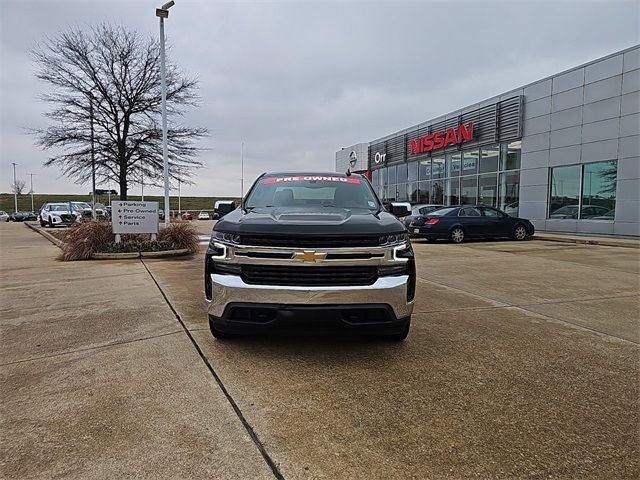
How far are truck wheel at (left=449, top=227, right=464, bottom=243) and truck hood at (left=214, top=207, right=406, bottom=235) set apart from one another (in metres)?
11.6

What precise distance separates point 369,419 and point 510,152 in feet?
69.4

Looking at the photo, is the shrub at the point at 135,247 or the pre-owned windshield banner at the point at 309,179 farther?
the shrub at the point at 135,247

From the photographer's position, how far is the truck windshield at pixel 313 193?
4758 mm

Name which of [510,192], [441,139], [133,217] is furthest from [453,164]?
[133,217]

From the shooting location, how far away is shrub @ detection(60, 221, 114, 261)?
1038cm

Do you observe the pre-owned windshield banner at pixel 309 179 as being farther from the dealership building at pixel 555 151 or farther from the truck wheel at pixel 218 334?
the dealership building at pixel 555 151

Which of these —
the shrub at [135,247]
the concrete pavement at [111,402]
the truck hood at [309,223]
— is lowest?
the concrete pavement at [111,402]

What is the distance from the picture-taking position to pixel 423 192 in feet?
91.5

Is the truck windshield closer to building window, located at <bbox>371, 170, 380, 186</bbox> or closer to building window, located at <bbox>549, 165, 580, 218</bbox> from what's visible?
building window, located at <bbox>549, 165, 580, 218</bbox>

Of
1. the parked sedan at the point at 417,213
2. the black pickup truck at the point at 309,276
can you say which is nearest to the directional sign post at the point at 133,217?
the black pickup truck at the point at 309,276

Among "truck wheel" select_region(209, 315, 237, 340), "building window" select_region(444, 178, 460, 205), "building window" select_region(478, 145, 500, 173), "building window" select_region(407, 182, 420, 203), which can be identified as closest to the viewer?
"truck wheel" select_region(209, 315, 237, 340)

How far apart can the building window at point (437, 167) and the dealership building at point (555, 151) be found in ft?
0.20

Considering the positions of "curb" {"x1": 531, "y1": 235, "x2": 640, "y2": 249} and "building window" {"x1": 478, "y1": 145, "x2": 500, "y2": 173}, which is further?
"building window" {"x1": 478, "y1": 145, "x2": 500, "y2": 173}

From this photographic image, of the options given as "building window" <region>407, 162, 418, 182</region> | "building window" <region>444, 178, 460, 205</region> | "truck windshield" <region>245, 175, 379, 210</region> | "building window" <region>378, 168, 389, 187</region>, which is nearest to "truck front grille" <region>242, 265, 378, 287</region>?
"truck windshield" <region>245, 175, 379, 210</region>
